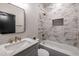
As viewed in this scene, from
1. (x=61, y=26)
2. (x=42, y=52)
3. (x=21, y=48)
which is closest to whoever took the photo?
(x=21, y=48)

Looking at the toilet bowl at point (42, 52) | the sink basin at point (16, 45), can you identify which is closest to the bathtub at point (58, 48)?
the toilet bowl at point (42, 52)

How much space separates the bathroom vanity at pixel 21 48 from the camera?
118cm

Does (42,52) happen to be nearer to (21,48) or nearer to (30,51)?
(30,51)

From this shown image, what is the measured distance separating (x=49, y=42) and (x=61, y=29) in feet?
1.12

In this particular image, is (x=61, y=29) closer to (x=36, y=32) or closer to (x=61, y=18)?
(x=61, y=18)

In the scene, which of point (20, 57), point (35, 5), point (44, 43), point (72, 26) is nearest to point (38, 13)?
point (35, 5)

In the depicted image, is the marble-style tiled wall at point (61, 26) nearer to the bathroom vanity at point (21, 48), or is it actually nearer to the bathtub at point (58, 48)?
the bathtub at point (58, 48)

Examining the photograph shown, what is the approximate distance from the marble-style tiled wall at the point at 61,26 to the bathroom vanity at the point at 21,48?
0.24 metres

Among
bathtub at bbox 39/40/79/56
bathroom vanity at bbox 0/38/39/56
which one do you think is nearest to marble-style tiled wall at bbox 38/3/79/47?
bathtub at bbox 39/40/79/56

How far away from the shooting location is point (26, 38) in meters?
1.46

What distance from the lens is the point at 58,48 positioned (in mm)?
1488

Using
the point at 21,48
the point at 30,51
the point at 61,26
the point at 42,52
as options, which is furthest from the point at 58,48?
the point at 21,48

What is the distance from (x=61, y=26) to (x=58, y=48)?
16.6 inches

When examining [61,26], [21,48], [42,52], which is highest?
[61,26]
